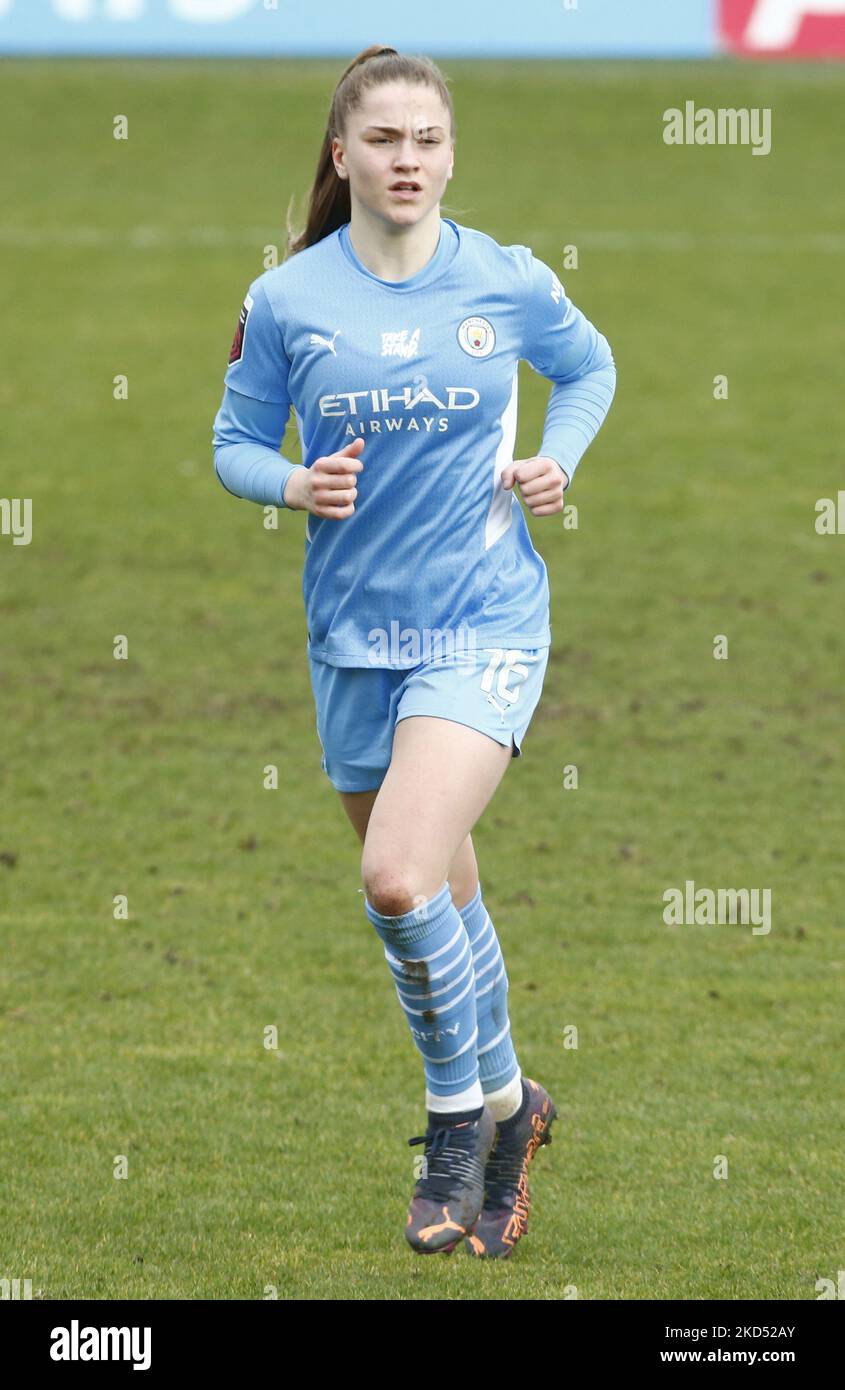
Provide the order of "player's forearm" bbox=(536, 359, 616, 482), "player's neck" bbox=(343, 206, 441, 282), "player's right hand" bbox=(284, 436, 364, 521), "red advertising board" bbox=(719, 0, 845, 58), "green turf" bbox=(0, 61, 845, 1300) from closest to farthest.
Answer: "player's right hand" bbox=(284, 436, 364, 521) → "player's neck" bbox=(343, 206, 441, 282) → "player's forearm" bbox=(536, 359, 616, 482) → "green turf" bbox=(0, 61, 845, 1300) → "red advertising board" bbox=(719, 0, 845, 58)

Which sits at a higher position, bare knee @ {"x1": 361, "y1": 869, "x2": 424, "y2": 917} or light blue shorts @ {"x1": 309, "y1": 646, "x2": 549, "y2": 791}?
light blue shorts @ {"x1": 309, "y1": 646, "x2": 549, "y2": 791}

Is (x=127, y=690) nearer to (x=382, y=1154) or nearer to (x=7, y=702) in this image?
(x=7, y=702)

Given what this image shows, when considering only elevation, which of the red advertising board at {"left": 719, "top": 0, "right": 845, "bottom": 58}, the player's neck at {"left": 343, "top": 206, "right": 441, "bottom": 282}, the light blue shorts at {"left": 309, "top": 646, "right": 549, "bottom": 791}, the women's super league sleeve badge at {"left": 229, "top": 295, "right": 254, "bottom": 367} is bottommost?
the light blue shorts at {"left": 309, "top": 646, "right": 549, "bottom": 791}

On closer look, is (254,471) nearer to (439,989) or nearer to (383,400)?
(383,400)

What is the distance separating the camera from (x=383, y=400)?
14.9ft

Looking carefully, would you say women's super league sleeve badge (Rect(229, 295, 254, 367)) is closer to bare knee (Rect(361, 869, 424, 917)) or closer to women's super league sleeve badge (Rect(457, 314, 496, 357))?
women's super league sleeve badge (Rect(457, 314, 496, 357))

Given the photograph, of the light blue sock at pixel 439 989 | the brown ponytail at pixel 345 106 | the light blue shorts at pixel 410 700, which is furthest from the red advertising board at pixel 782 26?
the light blue sock at pixel 439 989

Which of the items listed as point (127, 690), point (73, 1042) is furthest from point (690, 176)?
point (73, 1042)

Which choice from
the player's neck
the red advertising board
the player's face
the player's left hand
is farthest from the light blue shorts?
the red advertising board

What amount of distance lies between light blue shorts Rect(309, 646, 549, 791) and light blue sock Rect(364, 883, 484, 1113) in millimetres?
375

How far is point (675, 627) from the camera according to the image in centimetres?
1145

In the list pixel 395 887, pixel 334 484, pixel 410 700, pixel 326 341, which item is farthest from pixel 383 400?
pixel 395 887

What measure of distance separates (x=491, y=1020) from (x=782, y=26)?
69.9 ft

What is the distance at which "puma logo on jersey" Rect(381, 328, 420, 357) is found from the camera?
4.55m
